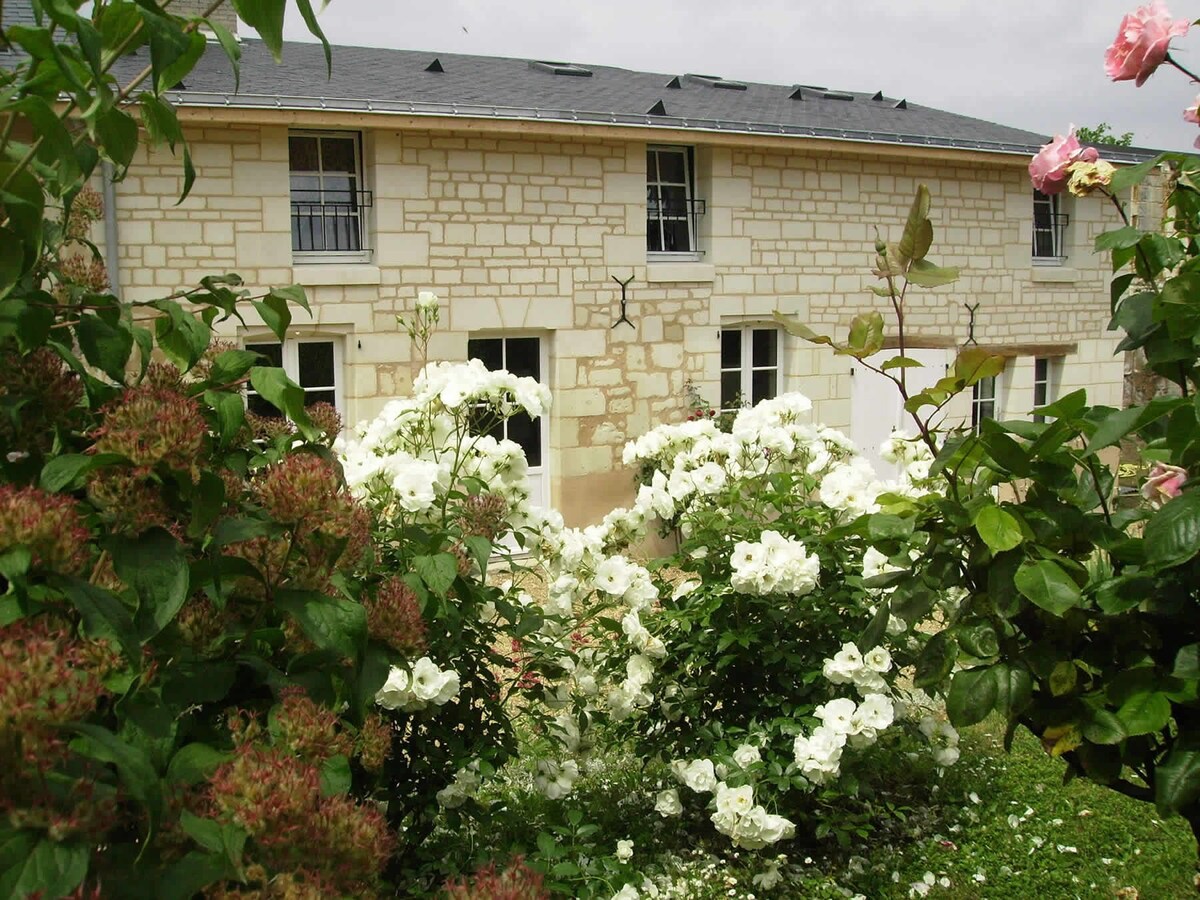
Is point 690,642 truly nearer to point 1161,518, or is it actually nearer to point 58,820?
point 1161,518

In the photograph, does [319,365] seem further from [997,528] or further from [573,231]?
[997,528]

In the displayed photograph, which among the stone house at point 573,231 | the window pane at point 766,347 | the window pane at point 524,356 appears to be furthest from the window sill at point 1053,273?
the window pane at point 524,356

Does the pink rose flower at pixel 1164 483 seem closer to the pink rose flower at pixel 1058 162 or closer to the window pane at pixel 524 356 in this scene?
the pink rose flower at pixel 1058 162

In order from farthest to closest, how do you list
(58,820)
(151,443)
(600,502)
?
(600,502) < (151,443) < (58,820)

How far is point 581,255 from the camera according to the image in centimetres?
937

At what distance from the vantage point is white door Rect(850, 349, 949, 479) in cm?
1106

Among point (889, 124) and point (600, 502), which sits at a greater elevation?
point (889, 124)

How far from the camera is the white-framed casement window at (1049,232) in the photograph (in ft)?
41.6

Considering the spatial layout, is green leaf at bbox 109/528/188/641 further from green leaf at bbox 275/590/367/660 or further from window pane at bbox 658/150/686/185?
window pane at bbox 658/150/686/185

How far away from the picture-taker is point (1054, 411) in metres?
1.88

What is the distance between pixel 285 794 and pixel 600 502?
869 centimetres

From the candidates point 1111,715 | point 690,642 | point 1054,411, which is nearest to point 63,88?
point 1054,411

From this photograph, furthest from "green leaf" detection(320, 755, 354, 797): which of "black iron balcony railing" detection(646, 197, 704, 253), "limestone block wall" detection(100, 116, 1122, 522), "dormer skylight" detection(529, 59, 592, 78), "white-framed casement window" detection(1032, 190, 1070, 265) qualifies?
"white-framed casement window" detection(1032, 190, 1070, 265)

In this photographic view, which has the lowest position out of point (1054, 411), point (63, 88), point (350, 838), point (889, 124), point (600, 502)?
point (600, 502)
